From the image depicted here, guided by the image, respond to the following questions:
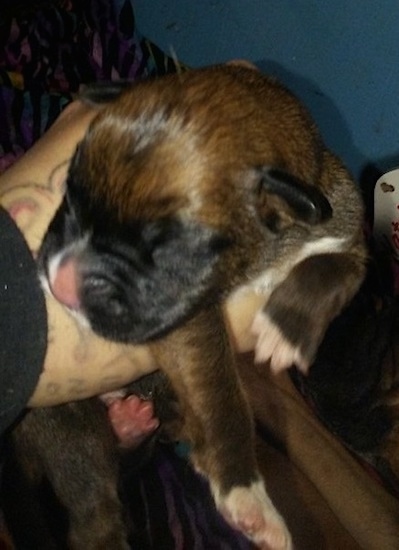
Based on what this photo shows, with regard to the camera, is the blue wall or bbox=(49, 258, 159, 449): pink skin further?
the blue wall

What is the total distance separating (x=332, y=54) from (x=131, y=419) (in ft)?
4.26

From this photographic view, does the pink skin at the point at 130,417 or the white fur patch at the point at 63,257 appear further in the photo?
the pink skin at the point at 130,417

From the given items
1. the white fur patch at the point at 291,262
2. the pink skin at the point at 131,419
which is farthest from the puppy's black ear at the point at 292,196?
the pink skin at the point at 131,419

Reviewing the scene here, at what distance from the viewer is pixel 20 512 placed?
1.81 metres

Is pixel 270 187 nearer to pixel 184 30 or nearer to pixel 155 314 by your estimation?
pixel 155 314

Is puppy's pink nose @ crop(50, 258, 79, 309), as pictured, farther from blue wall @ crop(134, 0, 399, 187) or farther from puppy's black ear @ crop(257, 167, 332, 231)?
blue wall @ crop(134, 0, 399, 187)

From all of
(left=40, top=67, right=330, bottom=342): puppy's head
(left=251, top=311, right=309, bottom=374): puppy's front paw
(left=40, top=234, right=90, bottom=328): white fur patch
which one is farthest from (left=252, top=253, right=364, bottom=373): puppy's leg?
(left=40, top=234, right=90, bottom=328): white fur patch

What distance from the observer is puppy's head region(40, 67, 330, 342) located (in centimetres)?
132

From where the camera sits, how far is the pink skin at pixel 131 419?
2002 mm

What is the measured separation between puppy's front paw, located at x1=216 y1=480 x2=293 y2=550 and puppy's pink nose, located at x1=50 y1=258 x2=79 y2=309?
0.44 m

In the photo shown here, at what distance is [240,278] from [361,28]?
1.32 metres

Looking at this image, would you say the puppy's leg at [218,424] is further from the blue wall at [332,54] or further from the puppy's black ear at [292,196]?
the blue wall at [332,54]

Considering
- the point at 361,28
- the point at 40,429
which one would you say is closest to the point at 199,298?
the point at 40,429

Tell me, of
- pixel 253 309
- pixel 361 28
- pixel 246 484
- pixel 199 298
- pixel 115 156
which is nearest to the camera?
pixel 115 156
